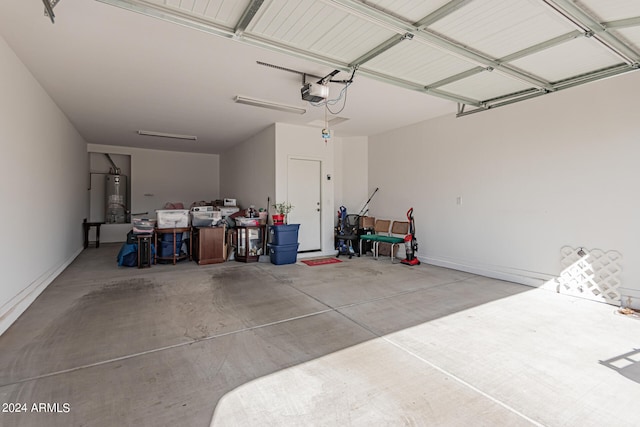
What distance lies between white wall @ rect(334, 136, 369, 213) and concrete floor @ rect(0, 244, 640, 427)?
3.75 metres

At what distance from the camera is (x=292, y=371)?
2.24 meters

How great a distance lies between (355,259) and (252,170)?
135 inches

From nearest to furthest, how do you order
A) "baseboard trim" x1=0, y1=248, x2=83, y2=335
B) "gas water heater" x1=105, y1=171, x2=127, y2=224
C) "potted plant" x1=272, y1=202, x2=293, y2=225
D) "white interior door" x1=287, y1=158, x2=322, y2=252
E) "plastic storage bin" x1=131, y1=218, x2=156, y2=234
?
"baseboard trim" x1=0, y1=248, x2=83, y2=335
"plastic storage bin" x1=131, y1=218, x2=156, y2=234
"potted plant" x1=272, y1=202, x2=293, y2=225
"white interior door" x1=287, y1=158, x2=322, y2=252
"gas water heater" x1=105, y1=171, x2=127, y2=224

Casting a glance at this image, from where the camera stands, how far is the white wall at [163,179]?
9.03 meters

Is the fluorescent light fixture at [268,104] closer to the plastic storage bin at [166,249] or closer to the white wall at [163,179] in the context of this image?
the plastic storage bin at [166,249]

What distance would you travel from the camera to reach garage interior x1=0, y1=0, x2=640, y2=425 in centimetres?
204

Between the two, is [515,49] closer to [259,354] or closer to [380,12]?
[380,12]

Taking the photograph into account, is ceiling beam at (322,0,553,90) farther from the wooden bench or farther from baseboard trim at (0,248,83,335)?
baseboard trim at (0,248,83,335)

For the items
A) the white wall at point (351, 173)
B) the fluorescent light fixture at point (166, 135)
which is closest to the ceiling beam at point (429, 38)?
the white wall at point (351, 173)

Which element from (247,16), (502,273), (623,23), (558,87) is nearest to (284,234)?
(502,273)

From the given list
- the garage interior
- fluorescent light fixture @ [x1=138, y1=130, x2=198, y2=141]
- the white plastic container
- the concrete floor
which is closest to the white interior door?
the garage interior

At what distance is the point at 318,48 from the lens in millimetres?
3014

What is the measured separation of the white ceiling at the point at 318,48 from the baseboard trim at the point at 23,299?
269 centimetres

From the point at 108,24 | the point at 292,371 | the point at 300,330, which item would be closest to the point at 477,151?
the point at 300,330
